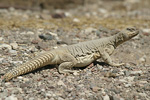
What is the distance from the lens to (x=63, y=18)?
1219 centimetres

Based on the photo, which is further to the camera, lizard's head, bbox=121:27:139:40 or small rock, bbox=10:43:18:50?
small rock, bbox=10:43:18:50

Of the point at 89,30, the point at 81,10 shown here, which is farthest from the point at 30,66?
the point at 81,10

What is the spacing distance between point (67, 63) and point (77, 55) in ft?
1.51

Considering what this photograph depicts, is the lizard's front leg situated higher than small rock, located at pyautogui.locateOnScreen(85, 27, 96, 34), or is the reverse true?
small rock, located at pyautogui.locateOnScreen(85, 27, 96, 34)

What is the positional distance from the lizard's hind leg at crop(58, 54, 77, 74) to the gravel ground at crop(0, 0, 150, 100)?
173 mm

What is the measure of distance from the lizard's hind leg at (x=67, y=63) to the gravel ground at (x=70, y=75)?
17 centimetres

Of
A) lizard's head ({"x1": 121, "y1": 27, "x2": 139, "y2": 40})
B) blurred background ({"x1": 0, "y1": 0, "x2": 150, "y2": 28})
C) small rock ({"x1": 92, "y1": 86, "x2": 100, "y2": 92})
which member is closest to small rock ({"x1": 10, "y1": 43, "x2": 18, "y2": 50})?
small rock ({"x1": 92, "y1": 86, "x2": 100, "y2": 92})

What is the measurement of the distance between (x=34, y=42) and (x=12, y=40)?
771 mm

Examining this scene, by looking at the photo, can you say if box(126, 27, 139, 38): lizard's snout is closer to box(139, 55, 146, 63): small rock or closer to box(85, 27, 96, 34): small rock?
box(139, 55, 146, 63): small rock

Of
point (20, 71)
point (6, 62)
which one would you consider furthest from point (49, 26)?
point (20, 71)

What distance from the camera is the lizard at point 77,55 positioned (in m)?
5.80

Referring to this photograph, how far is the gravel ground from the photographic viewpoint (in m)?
5.14

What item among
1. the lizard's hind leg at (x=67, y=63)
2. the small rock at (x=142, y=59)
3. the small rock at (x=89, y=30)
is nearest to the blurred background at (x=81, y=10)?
the small rock at (x=89, y=30)

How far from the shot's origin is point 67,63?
6164 millimetres
